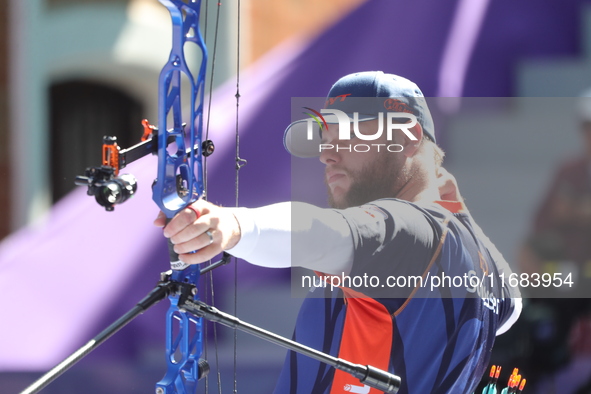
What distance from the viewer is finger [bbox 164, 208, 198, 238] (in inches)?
56.0

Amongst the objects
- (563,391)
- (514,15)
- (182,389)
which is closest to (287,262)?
(182,389)

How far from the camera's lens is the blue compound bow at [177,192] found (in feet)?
5.00

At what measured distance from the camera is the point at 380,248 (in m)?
1.66

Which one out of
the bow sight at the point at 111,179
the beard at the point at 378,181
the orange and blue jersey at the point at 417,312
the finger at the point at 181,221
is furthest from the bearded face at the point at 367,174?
the finger at the point at 181,221

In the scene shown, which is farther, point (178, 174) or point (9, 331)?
point (9, 331)

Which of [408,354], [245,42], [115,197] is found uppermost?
[245,42]

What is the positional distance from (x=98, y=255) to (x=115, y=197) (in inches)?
45.3

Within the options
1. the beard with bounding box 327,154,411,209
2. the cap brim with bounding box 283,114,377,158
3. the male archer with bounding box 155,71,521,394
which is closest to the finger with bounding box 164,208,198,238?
the male archer with bounding box 155,71,521,394

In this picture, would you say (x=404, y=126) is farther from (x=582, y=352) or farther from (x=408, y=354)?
(x=582, y=352)

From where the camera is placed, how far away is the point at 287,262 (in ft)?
5.13

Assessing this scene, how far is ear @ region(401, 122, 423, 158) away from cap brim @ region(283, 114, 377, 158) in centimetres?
22

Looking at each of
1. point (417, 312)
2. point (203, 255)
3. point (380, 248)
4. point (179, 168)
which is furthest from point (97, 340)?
point (417, 312)

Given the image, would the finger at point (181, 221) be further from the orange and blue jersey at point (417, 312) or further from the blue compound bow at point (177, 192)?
the orange and blue jersey at point (417, 312)

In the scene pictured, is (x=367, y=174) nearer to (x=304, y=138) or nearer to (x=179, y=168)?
(x=304, y=138)
